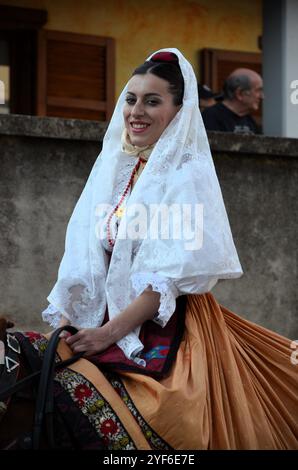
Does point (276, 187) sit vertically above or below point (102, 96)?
below

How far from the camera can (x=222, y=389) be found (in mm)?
3627

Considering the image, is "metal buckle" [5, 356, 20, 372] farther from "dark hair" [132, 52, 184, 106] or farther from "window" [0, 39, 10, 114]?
"window" [0, 39, 10, 114]

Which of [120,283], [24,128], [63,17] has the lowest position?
[120,283]

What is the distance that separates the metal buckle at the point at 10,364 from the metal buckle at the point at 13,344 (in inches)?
1.6

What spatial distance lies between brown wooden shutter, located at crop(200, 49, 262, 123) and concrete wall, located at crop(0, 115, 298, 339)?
295 centimetres

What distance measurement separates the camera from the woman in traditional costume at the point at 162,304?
343cm

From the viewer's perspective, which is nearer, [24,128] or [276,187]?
[24,128]

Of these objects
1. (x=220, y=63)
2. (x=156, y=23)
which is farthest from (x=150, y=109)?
(x=220, y=63)

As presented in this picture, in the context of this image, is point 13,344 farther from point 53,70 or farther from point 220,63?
point 220,63
